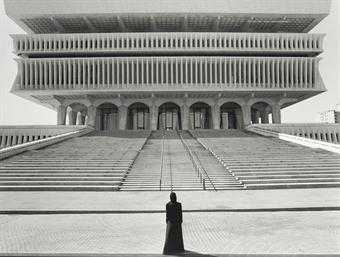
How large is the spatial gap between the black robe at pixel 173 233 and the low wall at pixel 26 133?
43037 mm

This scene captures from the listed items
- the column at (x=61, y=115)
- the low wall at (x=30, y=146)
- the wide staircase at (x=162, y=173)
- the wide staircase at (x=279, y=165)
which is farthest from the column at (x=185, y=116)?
the wide staircase at (x=162, y=173)

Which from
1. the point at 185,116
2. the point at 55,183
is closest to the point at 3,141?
the point at 185,116

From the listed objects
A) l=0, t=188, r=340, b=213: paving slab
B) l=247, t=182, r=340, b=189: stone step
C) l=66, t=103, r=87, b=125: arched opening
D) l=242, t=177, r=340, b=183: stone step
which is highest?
l=66, t=103, r=87, b=125: arched opening

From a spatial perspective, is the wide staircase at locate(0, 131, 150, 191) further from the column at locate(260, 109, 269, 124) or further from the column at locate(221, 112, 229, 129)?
the column at locate(260, 109, 269, 124)

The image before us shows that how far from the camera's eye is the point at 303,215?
1255 cm

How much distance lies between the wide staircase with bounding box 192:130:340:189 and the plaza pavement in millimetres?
2663

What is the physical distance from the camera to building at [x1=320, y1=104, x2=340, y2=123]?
83.3 meters

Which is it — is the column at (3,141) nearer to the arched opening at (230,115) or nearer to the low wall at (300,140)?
the low wall at (300,140)

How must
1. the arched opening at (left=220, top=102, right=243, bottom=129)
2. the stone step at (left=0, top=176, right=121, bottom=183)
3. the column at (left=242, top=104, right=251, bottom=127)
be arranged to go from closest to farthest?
1. the stone step at (left=0, top=176, right=121, bottom=183)
2. the column at (left=242, top=104, right=251, bottom=127)
3. the arched opening at (left=220, top=102, right=243, bottom=129)

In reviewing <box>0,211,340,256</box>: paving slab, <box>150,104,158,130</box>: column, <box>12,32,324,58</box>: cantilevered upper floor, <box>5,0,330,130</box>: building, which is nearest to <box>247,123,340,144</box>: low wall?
<box>5,0,330,130</box>: building

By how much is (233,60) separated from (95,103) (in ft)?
69.4

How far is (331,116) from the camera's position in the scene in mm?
84938

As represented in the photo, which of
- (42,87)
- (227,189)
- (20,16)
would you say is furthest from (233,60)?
(227,189)

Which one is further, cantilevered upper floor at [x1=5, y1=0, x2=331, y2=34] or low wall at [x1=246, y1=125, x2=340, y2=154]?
cantilevered upper floor at [x1=5, y1=0, x2=331, y2=34]
